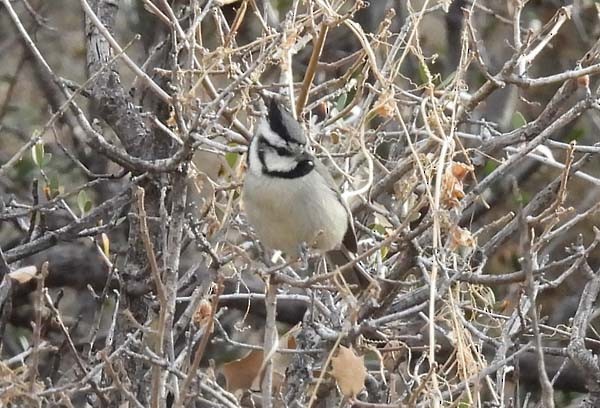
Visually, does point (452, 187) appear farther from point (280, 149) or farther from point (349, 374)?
point (349, 374)

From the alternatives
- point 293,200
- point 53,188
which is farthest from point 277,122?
point 53,188

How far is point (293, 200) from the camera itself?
131 inches

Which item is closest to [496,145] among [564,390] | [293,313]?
[293,313]

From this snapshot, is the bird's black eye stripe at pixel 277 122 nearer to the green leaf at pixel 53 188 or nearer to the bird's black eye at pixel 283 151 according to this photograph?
the bird's black eye at pixel 283 151

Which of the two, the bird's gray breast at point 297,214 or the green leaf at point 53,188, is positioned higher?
the bird's gray breast at point 297,214

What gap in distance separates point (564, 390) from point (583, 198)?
128 centimetres

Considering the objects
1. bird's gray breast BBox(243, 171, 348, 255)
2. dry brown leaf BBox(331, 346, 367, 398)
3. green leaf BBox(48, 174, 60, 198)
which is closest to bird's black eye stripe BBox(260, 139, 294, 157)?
bird's gray breast BBox(243, 171, 348, 255)

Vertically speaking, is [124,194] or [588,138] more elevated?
[124,194]

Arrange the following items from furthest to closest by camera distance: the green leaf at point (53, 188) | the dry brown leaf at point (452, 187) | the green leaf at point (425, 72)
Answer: the green leaf at point (53, 188) < the green leaf at point (425, 72) < the dry brown leaf at point (452, 187)

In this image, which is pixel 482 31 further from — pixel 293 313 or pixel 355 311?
pixel 355 311

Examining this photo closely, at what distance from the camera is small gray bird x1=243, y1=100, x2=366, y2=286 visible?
3.09 metres

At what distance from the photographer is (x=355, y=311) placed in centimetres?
246

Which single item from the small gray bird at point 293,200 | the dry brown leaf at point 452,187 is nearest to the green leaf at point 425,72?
the dry brown leaf at point 452,187

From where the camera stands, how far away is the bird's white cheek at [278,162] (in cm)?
308
